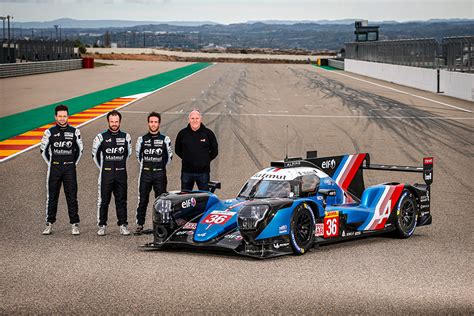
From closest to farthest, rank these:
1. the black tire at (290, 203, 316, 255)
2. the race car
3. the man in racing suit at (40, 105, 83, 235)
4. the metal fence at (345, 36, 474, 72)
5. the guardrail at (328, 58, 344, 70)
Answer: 1. the race car
2. the black tire at (290, 203, 316, 255)
3. the man in racing suit at (40, 105, 83, 235)
4. the metal fence at (345, 36, 474, 72)
5. the guardrail at (328, 58, 344, 70)

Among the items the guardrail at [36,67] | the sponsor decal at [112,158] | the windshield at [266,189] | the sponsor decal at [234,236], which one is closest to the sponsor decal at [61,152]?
the sponsor decal at [112,158]

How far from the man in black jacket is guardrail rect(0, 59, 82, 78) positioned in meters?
43.8

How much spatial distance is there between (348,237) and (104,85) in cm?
4281

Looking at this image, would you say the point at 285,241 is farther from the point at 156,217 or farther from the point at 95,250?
the point at 95,250

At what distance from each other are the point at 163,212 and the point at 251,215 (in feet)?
4.51

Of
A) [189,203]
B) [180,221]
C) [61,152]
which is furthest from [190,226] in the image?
[61,152]

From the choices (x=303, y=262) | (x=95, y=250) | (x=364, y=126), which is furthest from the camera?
(x=364, y=126)

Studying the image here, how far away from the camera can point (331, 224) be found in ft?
37.7

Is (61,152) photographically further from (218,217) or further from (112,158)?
(218,217)

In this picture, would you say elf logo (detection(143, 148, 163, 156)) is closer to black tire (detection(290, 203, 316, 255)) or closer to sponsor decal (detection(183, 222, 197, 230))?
sponsor decal (detection(183, 222, 197, 230))

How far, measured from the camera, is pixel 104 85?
53.2 metres

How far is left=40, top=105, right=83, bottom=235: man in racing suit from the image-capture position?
12398mm

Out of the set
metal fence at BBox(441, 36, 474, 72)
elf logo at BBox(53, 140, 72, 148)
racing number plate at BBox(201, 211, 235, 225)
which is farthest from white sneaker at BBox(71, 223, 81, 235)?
metal fence at BBox(441, 36, 474, 72)

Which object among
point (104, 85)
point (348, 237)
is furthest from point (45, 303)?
point (104, 85)
